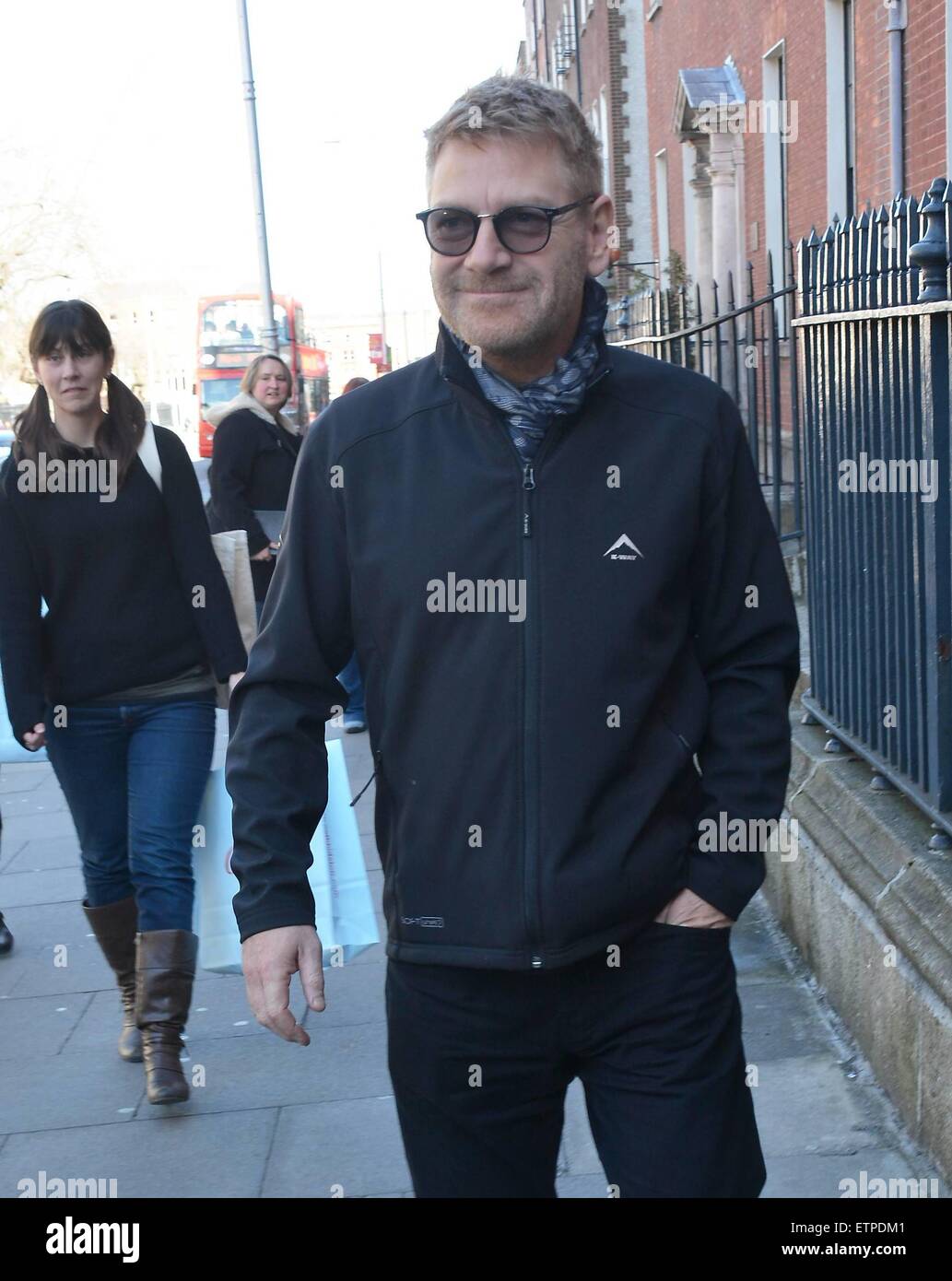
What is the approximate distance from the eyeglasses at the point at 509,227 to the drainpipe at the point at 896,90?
877 centimetres

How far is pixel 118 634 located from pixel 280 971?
2332 millimetres

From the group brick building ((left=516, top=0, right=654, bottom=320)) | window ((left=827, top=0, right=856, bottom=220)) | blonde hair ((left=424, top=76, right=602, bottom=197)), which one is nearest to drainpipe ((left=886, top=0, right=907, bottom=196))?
window ((left=827, top=0, right=856, bottom=220))

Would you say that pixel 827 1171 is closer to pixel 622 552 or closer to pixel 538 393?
pixel 622 552

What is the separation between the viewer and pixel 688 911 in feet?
7.53

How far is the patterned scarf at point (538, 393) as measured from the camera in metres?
2.27

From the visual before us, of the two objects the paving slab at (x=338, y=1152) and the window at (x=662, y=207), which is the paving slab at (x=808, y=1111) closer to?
the paving slab at (x=338, y=1152)

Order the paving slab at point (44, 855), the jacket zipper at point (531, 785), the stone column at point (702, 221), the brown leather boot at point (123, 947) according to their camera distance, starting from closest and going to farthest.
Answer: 1. the jacket zipper at point (531, 785)
2. the brown leather boot at point (123, 947)
3. the paving slab at point (44, 855)
4. the stone column at point (702, 221)

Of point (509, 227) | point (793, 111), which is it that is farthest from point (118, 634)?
point (793, 111)

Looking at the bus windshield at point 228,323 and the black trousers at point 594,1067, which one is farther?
the bus windshield at point 228,323

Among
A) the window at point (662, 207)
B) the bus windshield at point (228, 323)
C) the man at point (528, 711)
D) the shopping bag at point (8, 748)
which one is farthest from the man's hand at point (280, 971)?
the bus windshield at point (228, 323)

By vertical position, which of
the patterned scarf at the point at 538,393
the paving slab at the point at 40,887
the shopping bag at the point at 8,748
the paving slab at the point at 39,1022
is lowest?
the paving slab at the point at 40,887

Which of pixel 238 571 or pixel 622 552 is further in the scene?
pixel 238 571

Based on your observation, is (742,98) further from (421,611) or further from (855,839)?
(421,611)
